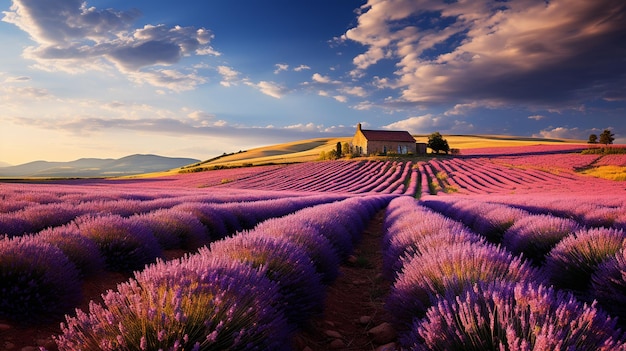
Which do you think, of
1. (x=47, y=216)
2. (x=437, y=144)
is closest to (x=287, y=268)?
(x=47, y=216)

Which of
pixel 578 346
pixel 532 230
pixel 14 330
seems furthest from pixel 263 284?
pixel 532 230

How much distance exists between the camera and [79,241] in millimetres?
3939

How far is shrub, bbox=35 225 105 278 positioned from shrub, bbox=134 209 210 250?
4.12ft

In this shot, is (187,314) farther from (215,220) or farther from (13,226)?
(215,220)

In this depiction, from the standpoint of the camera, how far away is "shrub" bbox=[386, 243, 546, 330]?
8.24 feet

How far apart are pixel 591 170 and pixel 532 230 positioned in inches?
1384

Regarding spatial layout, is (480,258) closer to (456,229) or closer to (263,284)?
(263,284)

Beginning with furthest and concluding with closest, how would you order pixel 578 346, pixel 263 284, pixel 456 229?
pixel 456 229 → pixel 263 284 → pixel 578 346

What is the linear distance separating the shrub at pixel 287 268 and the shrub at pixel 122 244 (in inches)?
65.5

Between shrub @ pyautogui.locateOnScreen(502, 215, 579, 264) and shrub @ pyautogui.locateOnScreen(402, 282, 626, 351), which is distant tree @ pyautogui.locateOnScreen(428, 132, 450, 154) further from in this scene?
shrub @ pyautogui.locateOnScreen(402, 282, 626, 351)

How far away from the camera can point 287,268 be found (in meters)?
3.03

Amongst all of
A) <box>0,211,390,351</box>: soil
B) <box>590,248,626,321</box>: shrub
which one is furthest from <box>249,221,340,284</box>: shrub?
<box>590,248,626,321</box>: shrub

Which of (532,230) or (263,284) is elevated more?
(263,284)

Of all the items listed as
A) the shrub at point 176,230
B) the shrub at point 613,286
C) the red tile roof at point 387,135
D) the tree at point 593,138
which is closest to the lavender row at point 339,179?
the red tile roof at point 387,135
